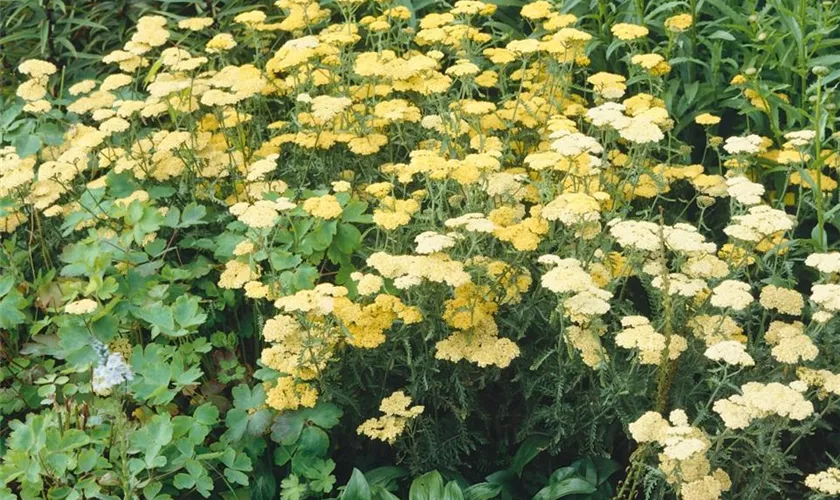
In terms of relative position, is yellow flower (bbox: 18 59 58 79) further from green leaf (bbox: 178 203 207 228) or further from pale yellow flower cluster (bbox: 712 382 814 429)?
pale yellow flower cluster (bbox: 712 382 814 429)

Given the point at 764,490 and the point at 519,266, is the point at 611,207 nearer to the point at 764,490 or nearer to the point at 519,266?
the point at 519,266

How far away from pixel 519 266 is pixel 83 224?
1.28 metres

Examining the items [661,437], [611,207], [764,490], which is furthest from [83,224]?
[764,490]

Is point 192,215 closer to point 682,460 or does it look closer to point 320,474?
point 320,474

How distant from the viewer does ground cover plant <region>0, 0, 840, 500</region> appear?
2256 mm

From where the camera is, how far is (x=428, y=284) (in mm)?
2359

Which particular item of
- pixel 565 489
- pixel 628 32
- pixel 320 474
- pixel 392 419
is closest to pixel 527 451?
pixel 565 489

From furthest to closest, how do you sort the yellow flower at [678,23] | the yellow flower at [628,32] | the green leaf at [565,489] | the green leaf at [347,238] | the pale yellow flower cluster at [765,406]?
1. the yellow flower at [678,23]
2. the yellow flower at [628,32]
3. the green leaf at [347,238]
4. the green leaf at [565,489]
5. the pale yellow flower cluster at [765,406]

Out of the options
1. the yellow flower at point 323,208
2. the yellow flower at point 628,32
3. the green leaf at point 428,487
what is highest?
the yellow flower at point 628,32

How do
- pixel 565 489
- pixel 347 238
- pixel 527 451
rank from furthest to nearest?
1. pixel 347 238
2. pixel 527 451
3. pixel 565 489

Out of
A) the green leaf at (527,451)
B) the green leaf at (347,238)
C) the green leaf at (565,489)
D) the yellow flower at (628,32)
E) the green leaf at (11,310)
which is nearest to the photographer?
the green leaf at (565,489)

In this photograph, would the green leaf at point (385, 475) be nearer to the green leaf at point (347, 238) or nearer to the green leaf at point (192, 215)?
the green leaf at point (347, 238)

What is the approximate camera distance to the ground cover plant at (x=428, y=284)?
2256 mm

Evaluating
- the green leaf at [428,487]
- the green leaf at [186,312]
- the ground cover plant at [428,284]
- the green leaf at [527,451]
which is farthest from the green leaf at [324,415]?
the green leaf at [527,451]
